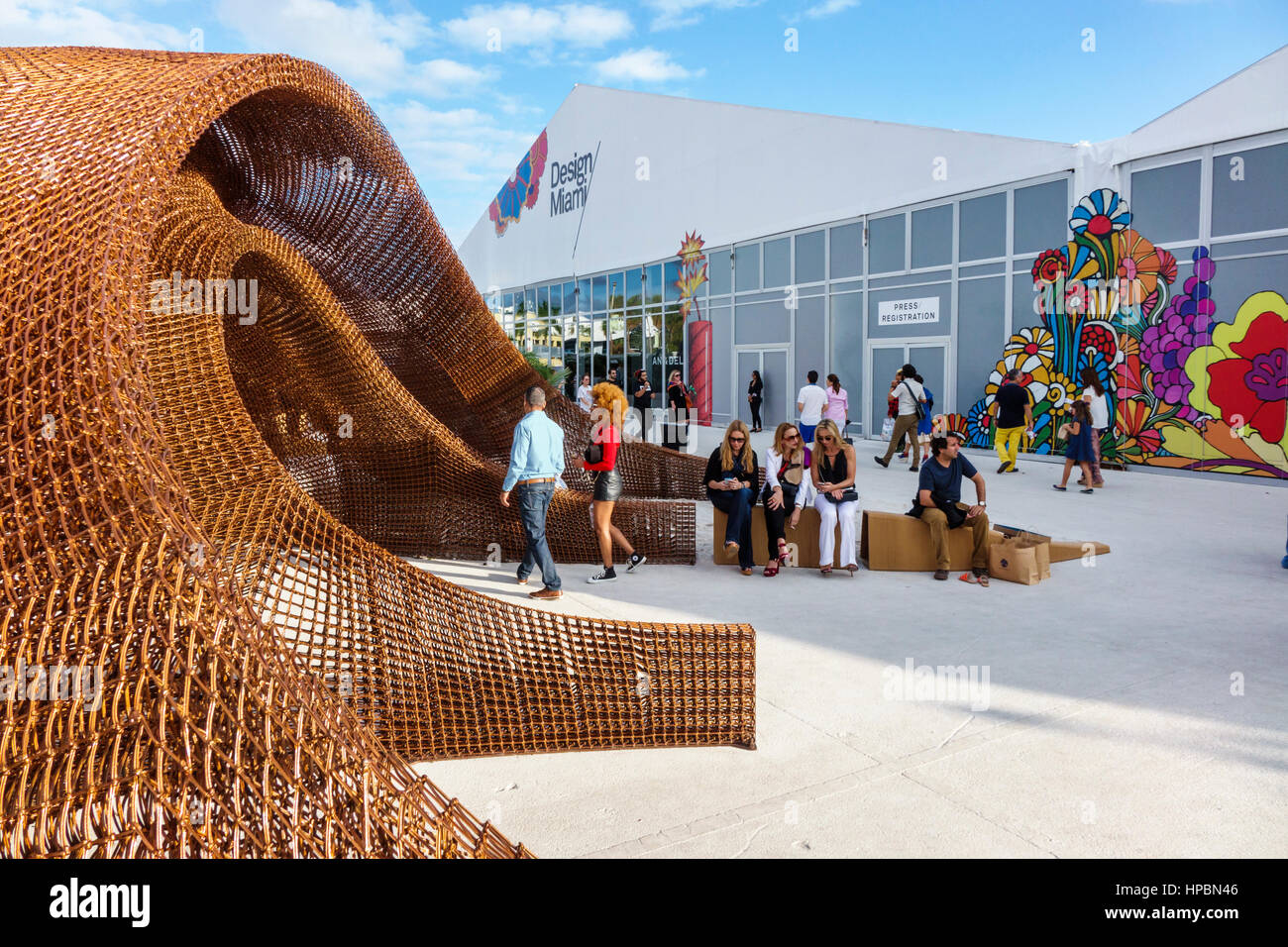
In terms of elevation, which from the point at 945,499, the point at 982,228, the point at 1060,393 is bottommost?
the point at 945,499

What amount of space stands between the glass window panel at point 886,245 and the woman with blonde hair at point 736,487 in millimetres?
10812

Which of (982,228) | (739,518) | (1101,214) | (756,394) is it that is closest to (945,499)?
(739,518)

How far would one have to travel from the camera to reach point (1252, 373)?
11828mm

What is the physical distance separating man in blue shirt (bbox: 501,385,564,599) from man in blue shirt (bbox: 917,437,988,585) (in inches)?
106

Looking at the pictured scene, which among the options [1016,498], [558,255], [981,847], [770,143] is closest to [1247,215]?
[1016,498]

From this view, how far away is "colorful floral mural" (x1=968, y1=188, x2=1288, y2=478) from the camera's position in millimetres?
11773

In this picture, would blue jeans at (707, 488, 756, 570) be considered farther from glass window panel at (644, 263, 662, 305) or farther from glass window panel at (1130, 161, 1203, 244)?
glass window panel at (644, 263, 662, 305)

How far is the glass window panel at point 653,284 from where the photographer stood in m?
24.2

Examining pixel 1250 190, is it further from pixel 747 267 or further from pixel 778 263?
pixel 747 267

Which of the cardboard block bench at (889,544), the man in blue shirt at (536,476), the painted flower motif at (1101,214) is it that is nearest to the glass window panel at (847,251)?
the painted flower motif at (1101,214)

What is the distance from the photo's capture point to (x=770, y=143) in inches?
768

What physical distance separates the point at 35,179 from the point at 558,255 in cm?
2635

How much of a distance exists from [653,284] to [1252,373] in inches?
593

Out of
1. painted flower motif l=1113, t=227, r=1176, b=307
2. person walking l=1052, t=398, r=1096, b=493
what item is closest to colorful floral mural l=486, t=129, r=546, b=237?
painted flower motif l=1113, t=227, r=1176, b=307
